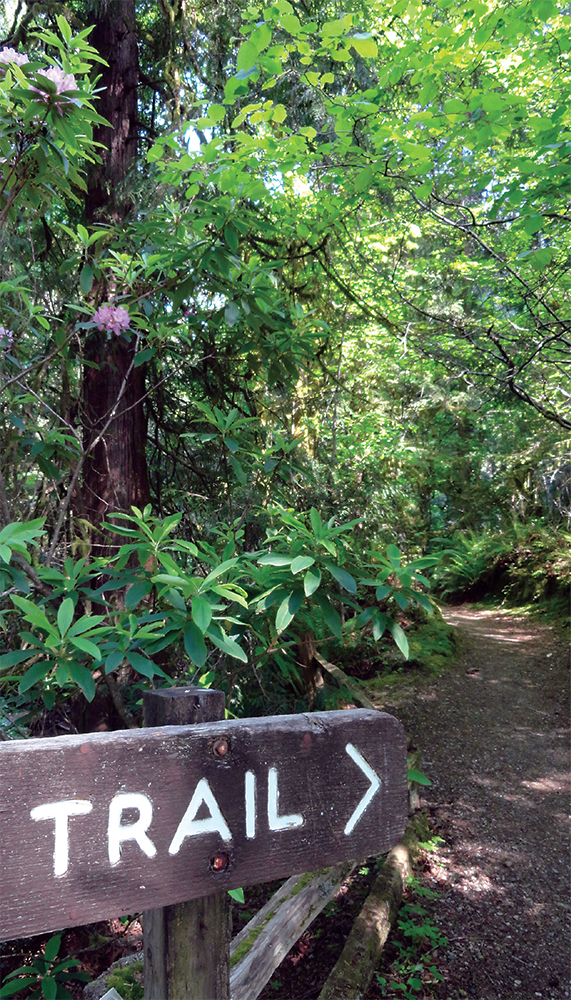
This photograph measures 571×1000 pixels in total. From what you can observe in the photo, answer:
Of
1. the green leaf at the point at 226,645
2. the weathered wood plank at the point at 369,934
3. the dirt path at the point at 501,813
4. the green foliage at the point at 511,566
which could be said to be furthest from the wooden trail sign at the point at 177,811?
the green foliage at the point at 511,566

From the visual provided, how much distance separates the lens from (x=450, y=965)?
3.28 meters

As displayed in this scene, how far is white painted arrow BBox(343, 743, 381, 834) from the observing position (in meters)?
1.19

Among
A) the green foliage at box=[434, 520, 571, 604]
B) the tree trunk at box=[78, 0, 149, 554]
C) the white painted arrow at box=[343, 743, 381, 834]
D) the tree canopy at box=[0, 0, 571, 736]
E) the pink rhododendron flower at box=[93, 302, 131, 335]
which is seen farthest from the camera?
the green foliage at box=[434, 520, 571, 604]

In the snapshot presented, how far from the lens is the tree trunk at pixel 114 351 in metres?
3.78

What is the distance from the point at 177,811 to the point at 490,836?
14.9 feet

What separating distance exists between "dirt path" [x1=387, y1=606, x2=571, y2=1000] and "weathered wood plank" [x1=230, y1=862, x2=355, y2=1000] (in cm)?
78

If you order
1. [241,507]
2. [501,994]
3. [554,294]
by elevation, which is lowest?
[501,994]

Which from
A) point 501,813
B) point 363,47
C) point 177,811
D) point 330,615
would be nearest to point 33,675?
point 177,811

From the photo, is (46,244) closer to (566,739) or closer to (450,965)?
(450,965)

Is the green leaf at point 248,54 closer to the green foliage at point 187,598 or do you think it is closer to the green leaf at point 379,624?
the green foliage at point 187,598

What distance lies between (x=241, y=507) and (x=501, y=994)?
9.83 feet

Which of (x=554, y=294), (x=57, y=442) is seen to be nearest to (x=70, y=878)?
(x=57, y=442)

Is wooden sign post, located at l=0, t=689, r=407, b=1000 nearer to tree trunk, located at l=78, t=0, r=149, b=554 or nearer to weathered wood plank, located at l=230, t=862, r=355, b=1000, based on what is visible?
weathered wood plank, located at l=230, t=862, r=355, b=1000

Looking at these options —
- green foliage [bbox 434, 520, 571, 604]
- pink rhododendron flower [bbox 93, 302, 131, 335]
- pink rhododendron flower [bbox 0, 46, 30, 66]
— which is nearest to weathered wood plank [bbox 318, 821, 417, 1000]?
pink rhododendron flower [bbox 93, 302, 131, 335]
